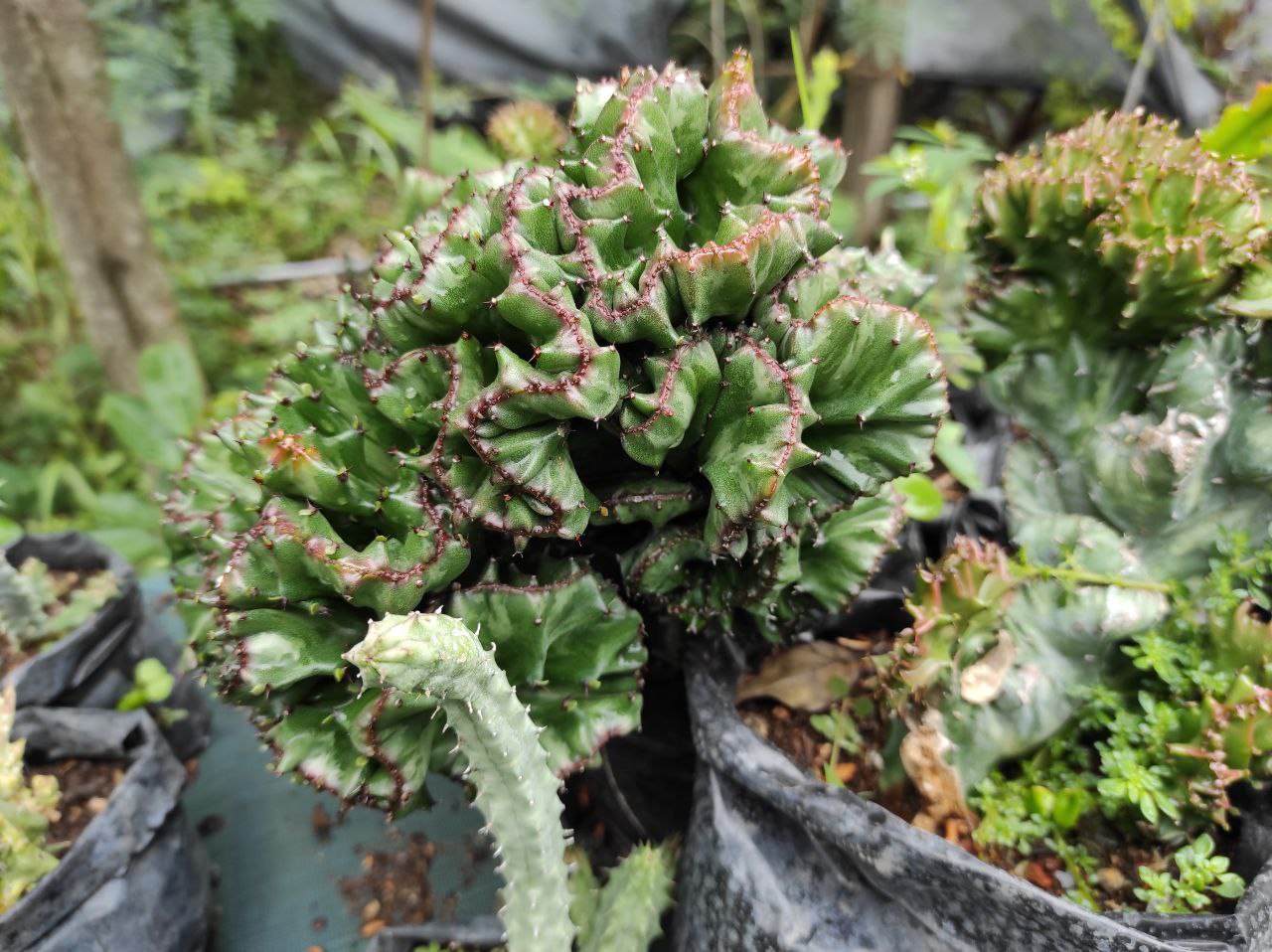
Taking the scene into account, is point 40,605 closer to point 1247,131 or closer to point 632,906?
point 632,906

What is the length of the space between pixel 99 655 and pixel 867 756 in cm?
134

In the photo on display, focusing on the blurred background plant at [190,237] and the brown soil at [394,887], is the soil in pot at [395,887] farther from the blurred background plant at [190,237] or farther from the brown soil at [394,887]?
the blurred background plant at [190,237]

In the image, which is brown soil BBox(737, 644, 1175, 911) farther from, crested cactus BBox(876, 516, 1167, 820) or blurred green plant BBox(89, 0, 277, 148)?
blurred green plant BBox(89, 0, 277, 148)

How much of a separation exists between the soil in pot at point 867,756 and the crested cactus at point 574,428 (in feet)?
0.97

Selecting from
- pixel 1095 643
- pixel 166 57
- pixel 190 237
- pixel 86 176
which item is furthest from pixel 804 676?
pixel 190 237

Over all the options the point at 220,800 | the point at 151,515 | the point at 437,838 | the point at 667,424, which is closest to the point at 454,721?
the point at 667,424

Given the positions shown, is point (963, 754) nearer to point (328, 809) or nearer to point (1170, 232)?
point (1170, 232)

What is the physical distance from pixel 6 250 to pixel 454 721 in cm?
328

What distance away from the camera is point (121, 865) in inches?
47.7

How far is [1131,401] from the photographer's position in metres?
1.24

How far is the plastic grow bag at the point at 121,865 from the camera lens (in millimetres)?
1136

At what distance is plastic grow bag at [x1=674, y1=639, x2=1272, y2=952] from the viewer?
84cm

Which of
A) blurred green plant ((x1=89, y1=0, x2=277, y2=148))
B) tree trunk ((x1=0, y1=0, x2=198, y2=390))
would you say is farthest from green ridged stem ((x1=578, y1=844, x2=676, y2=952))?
blurred green plant ((x1=89, y1=0, x2=277, y2=148))

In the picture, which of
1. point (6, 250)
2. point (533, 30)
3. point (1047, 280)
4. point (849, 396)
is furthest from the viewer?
point (533, 30)
